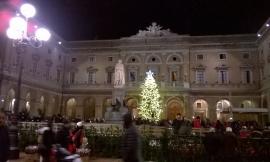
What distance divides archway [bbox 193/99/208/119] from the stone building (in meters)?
0.03

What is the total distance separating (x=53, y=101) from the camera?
41625 millimetres

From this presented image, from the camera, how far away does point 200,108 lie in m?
40.9

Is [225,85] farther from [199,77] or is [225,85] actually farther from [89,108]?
[89,108]

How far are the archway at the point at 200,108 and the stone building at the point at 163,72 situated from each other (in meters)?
0.03

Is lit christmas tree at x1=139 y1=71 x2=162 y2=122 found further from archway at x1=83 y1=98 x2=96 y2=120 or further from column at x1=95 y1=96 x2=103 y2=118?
archway at x1=83 y1=98 x2=96 y2=120

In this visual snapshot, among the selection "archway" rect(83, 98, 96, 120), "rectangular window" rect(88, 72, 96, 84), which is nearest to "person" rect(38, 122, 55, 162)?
"rectangular window" rect(88, 72, 96, 84)

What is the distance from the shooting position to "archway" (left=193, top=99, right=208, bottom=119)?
40.6 metres

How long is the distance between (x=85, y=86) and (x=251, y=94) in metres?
23.6

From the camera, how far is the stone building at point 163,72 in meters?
38.3

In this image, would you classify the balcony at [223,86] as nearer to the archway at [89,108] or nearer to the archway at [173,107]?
the archway at [173,107]

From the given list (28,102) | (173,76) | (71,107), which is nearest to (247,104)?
(173,76)

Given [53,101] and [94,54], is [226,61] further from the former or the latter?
[53,101]

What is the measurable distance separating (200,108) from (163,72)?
7289 mm

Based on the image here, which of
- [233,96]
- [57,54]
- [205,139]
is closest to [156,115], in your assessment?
[233,96]
